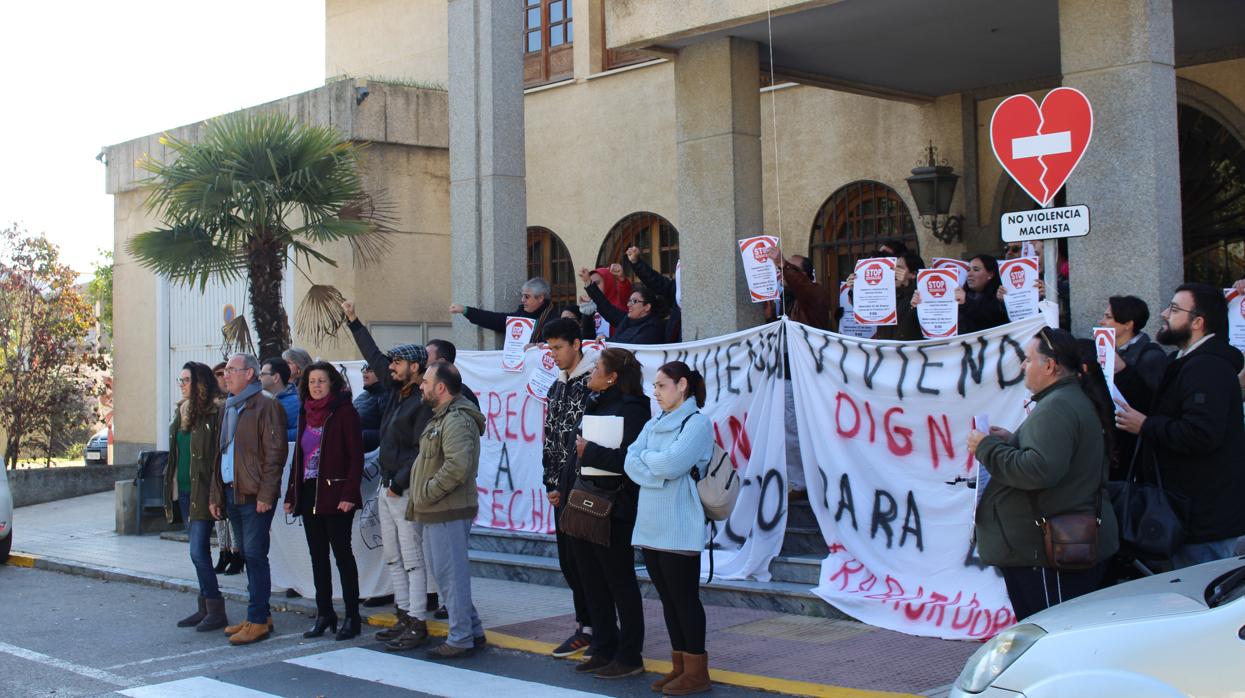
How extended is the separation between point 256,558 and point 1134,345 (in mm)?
6141

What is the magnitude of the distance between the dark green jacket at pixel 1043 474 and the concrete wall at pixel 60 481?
1646cm

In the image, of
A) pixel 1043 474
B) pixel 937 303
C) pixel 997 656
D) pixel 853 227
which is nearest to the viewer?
pixel 997 656

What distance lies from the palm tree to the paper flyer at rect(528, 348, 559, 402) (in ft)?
11.9

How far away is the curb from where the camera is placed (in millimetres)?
6879

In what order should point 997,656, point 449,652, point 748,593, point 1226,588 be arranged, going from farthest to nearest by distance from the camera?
point 748,593
point 449,652
point 997,656
point 1226,588

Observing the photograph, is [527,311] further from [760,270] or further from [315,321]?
[315,321]

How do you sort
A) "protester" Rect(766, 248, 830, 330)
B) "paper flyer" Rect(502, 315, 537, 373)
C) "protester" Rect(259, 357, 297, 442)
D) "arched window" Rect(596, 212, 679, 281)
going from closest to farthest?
"protester" Rect(259, 357, 297, 442)
"protester" Rect(766, 248, 830, 330)
"paper flyer" Rect(502, 315, 537, 373)
"arched window" Rect(596, 212, 679, 281)

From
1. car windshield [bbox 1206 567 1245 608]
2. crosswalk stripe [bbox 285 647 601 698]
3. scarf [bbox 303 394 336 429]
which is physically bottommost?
crosswalk stripe [bbox 285 647 601 698]

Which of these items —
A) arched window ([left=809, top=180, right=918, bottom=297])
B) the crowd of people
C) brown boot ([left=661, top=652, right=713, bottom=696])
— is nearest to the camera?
the crowd of people

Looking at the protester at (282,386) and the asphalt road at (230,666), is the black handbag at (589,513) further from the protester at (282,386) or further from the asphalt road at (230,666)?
the protester at (282,386)

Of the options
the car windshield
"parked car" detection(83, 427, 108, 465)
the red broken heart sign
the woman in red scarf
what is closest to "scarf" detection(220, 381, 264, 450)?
the woman in red scarf

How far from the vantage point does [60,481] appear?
65.4ft

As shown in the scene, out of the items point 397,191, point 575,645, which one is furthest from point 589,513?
point 397,191

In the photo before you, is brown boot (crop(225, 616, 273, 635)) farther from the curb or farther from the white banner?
the white banner
